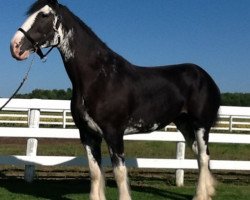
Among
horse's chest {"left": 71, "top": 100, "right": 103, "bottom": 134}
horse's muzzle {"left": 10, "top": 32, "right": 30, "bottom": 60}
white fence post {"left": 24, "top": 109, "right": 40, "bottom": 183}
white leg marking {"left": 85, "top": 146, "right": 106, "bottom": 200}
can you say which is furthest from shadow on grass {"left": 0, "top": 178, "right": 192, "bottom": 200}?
horse's muzzle {"left": 10, "top": 32, "right": 30, "bottom": 60}

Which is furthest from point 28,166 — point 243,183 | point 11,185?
point 243,183

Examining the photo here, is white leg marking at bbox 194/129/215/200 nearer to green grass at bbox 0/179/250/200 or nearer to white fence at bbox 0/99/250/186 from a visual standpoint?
green grass at bbox 0/179/250/200

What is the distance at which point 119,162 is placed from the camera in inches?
202

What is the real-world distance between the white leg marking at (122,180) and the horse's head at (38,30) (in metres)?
1.60

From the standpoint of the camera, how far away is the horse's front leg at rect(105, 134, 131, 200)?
199 inches

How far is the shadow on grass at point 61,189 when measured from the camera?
6.69 meters

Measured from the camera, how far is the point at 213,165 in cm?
796

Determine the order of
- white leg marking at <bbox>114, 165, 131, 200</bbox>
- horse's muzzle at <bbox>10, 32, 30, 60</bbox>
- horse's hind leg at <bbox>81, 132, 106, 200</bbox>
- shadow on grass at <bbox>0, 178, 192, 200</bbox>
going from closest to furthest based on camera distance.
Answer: horse's muzzle at <bbox>10, 32, 30, 60</bbox>, white leg marking at <bbox>114, 165, 131, 200</bbox>, horse's hind leg at <bbox>81, 132, 106, 200</bbox>, shadow on grass at <bbox>0, 178, 192, 200</bbox>

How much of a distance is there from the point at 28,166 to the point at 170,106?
9.55ft

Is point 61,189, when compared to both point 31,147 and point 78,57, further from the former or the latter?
point 78,57

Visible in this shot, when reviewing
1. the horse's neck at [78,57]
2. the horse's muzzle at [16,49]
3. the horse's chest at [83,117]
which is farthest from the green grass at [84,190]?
the horse's muzzle at [16,49]

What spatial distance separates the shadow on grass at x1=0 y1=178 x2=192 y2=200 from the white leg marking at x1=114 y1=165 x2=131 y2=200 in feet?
4.57

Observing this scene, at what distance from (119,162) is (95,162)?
0.49m

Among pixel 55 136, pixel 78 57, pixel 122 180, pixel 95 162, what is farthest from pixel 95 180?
pixel 55 136
